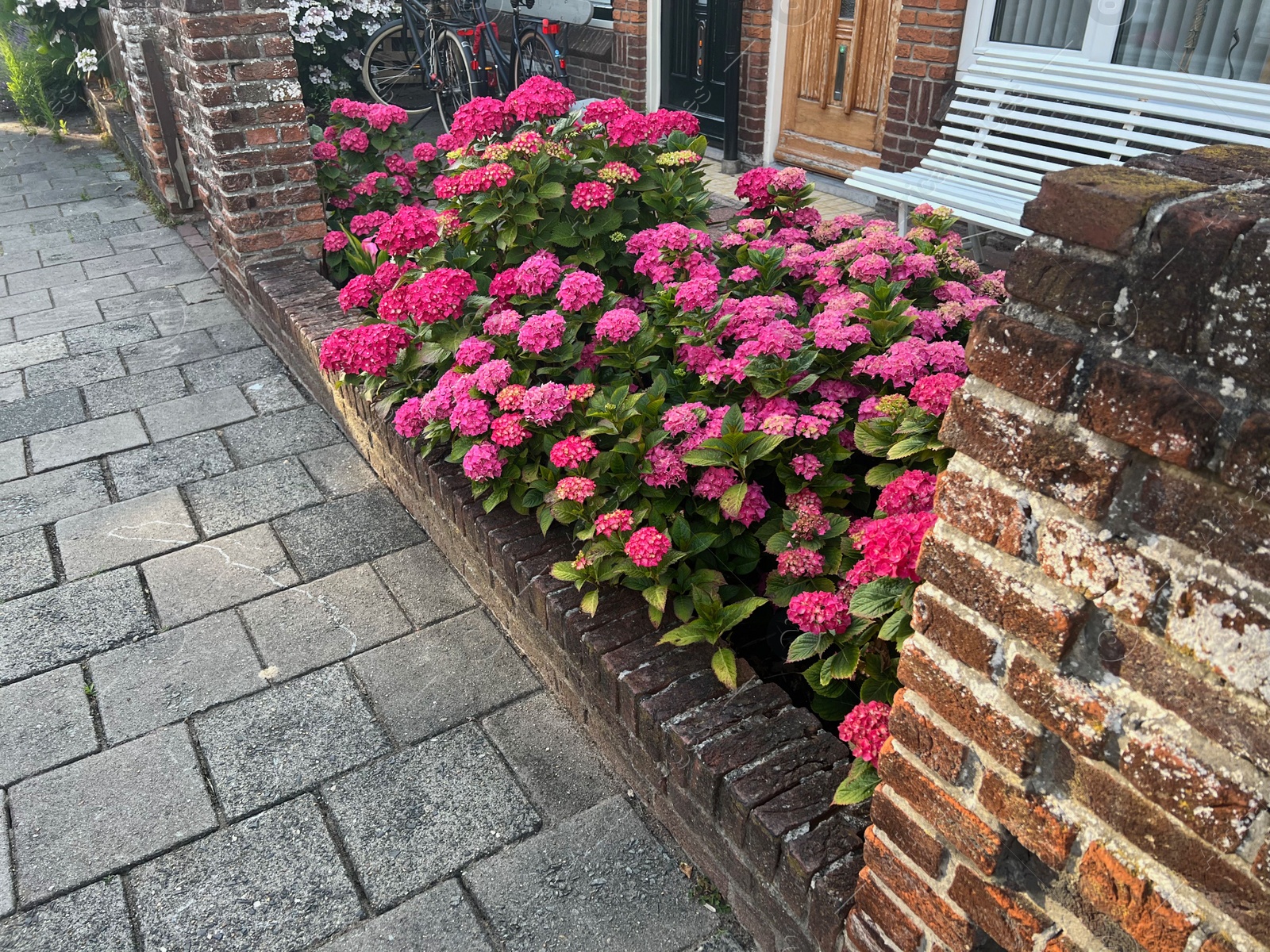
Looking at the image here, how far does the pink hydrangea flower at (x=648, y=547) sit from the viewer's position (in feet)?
6.66

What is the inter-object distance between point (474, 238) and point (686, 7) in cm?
471

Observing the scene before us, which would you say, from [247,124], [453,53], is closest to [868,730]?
[247,124]

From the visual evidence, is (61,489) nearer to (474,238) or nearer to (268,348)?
(268,348)

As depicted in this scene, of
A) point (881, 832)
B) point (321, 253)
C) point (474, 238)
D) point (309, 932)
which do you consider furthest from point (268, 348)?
point (881, 832)

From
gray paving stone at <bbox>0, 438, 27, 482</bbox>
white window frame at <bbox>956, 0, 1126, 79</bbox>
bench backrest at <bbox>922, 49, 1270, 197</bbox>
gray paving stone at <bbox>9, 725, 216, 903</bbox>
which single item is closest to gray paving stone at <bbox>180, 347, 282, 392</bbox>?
gray paving stone at <bbox>0, 438, 27, 482</bbox>

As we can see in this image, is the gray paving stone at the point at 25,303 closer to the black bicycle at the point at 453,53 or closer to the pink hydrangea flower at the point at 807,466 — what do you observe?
the black bicycle at the point at 453,53

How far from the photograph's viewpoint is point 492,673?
2.52 metres

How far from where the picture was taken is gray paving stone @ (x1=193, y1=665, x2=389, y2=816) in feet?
7.25

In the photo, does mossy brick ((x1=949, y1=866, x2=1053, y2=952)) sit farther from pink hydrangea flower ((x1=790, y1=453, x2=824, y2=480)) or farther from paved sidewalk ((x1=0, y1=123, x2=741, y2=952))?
pink hydrangea flower ((x1=790, y1=453, x2=824, y2=480))

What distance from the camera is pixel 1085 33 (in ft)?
15.8

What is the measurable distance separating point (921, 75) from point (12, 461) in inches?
190

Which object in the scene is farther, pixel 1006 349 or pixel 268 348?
pixel 268 348

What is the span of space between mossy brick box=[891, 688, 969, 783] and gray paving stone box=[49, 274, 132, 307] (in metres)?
4.98

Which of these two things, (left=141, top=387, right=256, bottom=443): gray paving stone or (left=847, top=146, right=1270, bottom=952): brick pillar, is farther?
(left=141, top=387, right=256, bottom=443): gray paving stone
